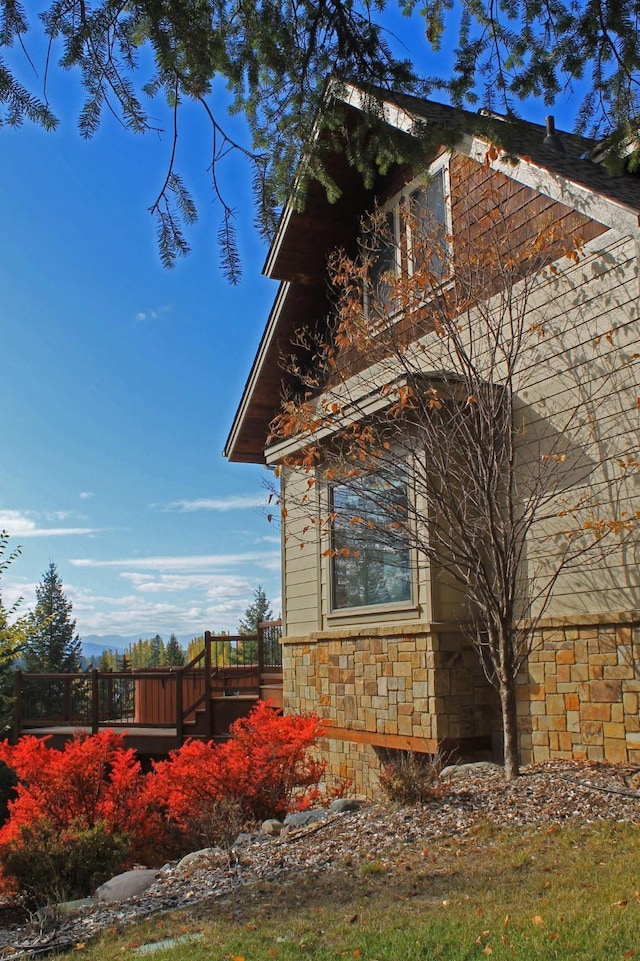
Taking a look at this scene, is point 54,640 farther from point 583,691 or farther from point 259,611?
point 583,691

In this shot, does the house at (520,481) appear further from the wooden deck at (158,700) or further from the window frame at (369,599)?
the wooden deck at (158,700)

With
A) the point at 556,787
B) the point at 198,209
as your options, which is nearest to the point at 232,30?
the point at 198,209

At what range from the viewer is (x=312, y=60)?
5.32 metres

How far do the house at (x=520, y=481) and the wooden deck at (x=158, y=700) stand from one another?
94.8 inches

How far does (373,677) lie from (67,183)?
609 centimetres

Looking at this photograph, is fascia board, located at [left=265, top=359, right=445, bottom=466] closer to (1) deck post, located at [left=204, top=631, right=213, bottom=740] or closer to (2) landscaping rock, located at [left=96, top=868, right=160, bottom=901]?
(1) deck post, located at [left=204, top=631, right=213, bottom=740]

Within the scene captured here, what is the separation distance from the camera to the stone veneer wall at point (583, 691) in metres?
7.25

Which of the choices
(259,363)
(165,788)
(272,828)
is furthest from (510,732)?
(259,363)

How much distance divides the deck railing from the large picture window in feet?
9.85

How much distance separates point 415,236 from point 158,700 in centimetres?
858

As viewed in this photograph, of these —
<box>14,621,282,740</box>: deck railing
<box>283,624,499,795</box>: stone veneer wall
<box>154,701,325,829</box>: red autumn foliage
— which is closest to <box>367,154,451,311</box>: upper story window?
<box>283,624,499,795</box>: stone veneer wall

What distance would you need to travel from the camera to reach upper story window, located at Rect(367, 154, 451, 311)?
9148 millimetres

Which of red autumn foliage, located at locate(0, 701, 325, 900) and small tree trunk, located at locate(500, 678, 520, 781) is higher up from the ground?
small tree trunk, located at locate(500, 678, 520, 781)

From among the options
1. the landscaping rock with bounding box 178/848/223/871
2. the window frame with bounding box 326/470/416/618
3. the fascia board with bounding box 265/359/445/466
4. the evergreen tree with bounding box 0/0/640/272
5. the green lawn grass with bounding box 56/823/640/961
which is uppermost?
the evergreen tree with bounding box 0/0/640/272
